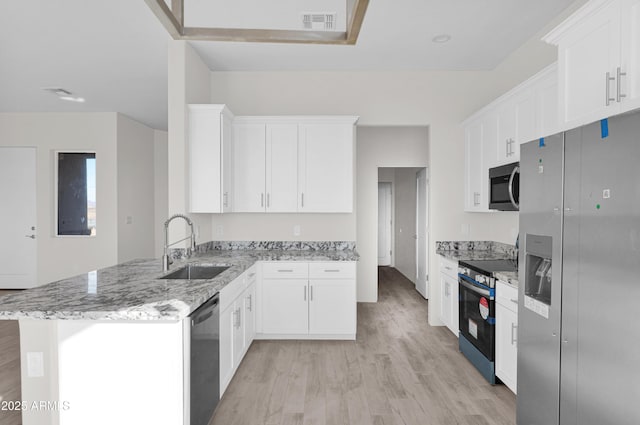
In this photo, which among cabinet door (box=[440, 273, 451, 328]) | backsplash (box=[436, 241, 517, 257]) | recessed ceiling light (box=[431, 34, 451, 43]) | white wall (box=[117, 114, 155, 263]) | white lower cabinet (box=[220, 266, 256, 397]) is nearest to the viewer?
white lower cabinet (box=[220, 266, 256, 397])

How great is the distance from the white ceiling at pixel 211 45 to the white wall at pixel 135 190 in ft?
4.73

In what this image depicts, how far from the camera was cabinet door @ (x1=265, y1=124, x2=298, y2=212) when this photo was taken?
397 centimetres

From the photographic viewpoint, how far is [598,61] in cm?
172

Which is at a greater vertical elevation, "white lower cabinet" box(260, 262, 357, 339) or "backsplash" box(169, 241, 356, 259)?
"backsplash" box(169, 241, 356, 259)

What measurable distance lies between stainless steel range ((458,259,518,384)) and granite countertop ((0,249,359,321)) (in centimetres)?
200

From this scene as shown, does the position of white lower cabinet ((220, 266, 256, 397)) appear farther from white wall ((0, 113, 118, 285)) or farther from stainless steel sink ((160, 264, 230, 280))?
white wall ((0, 113, 118, 285))

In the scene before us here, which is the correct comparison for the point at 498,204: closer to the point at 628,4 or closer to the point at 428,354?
the point at 428,354

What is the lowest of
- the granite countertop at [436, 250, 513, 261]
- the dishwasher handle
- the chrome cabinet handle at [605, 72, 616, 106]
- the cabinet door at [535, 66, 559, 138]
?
the dishwasher handle

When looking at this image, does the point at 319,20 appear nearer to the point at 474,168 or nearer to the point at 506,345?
the point at 474,168

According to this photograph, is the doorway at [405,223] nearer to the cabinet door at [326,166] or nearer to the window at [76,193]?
the cabinet door at [326,166]

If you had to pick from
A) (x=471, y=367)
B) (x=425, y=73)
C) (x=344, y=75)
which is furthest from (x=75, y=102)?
(x=471, y=367)

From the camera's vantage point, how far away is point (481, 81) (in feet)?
14.0

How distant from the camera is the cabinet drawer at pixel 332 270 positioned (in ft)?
12.1

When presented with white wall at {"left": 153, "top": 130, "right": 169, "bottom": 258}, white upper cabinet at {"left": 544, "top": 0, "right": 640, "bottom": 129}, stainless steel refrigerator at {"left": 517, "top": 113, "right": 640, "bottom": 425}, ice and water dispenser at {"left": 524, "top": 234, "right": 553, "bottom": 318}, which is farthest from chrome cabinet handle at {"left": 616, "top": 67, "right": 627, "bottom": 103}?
white wall at {"left": 153, "top": 130, "right": 169, "bottom": 258}
